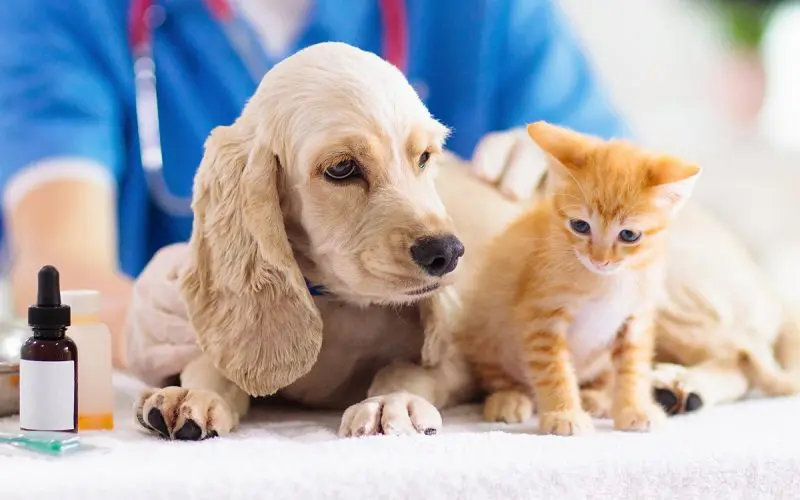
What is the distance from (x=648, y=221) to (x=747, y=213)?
1637 millimetres

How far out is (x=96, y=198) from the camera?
216 centimetres

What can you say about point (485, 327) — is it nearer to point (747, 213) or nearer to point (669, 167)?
point (669, 167)

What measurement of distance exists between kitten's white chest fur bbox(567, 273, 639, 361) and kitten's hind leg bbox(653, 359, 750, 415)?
16 centimetres

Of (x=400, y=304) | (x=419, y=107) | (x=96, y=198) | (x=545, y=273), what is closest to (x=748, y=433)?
(x=545, y=273)

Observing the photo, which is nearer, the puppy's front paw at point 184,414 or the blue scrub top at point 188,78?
the puppy's front paw at point 184,414

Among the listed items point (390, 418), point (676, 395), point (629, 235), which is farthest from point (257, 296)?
point (676, 395)

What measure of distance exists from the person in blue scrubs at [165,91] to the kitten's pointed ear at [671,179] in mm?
1116

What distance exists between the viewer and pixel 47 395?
109cm

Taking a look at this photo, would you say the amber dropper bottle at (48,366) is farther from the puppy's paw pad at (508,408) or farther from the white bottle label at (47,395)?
the puppy's paw pad at (508,408)

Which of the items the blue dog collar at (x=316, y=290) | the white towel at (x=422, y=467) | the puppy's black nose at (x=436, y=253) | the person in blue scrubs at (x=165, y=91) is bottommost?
the white towel at (x=422, y=467)

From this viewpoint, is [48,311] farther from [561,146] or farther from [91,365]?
[561,146]

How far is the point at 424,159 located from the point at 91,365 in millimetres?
477

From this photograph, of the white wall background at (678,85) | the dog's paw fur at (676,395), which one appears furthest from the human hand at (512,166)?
the white wall background at (678,85)

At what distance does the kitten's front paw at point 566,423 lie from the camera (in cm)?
115
